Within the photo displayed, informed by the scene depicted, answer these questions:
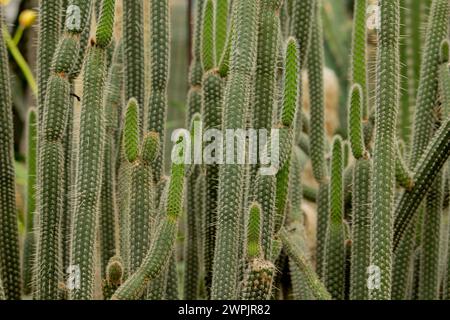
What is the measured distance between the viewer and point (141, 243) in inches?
70.1

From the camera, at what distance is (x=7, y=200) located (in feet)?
6.68

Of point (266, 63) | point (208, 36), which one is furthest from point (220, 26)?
point (266, 63)

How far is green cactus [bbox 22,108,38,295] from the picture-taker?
229 centimetres

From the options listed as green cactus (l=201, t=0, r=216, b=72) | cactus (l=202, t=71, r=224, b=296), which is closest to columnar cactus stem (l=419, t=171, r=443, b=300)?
cactus (l=202, t=71, r=224, b=296)

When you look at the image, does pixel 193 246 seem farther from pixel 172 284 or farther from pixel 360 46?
pixel 360 46

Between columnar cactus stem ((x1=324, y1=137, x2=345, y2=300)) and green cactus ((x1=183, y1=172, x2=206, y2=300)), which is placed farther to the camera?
green cactus ((x1=183, y1=172, x2=206, y2=300))

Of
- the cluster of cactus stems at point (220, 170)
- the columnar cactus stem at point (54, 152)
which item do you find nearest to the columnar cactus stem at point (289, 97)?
the cluster of cactus stems at point (220, 170)

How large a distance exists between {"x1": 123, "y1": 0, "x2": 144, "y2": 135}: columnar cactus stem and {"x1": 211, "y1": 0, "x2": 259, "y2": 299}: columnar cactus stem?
40 cm

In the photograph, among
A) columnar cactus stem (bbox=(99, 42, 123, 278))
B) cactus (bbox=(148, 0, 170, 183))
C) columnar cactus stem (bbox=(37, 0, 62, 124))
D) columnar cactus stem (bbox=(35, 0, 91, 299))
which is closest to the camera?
columnar cactus stem (bbox=(35, 0, 91, 299))

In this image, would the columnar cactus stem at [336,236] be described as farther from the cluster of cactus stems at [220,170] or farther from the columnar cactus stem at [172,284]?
the columnar cactus stem at [172,284]

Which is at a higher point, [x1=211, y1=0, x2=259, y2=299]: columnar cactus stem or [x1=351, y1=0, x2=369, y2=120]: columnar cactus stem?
[x1=351, y1=0, x2=369, y2=120]: columnar cactus stem

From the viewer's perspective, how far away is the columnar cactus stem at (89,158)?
5.51ft

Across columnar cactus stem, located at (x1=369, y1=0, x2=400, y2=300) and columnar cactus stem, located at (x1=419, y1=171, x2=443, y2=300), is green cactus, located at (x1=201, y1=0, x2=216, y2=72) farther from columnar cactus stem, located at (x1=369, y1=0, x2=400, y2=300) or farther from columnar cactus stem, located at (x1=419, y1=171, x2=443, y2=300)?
columnar cactus stem, located at (x1=419, y1=171, x2=443, y2=300)
